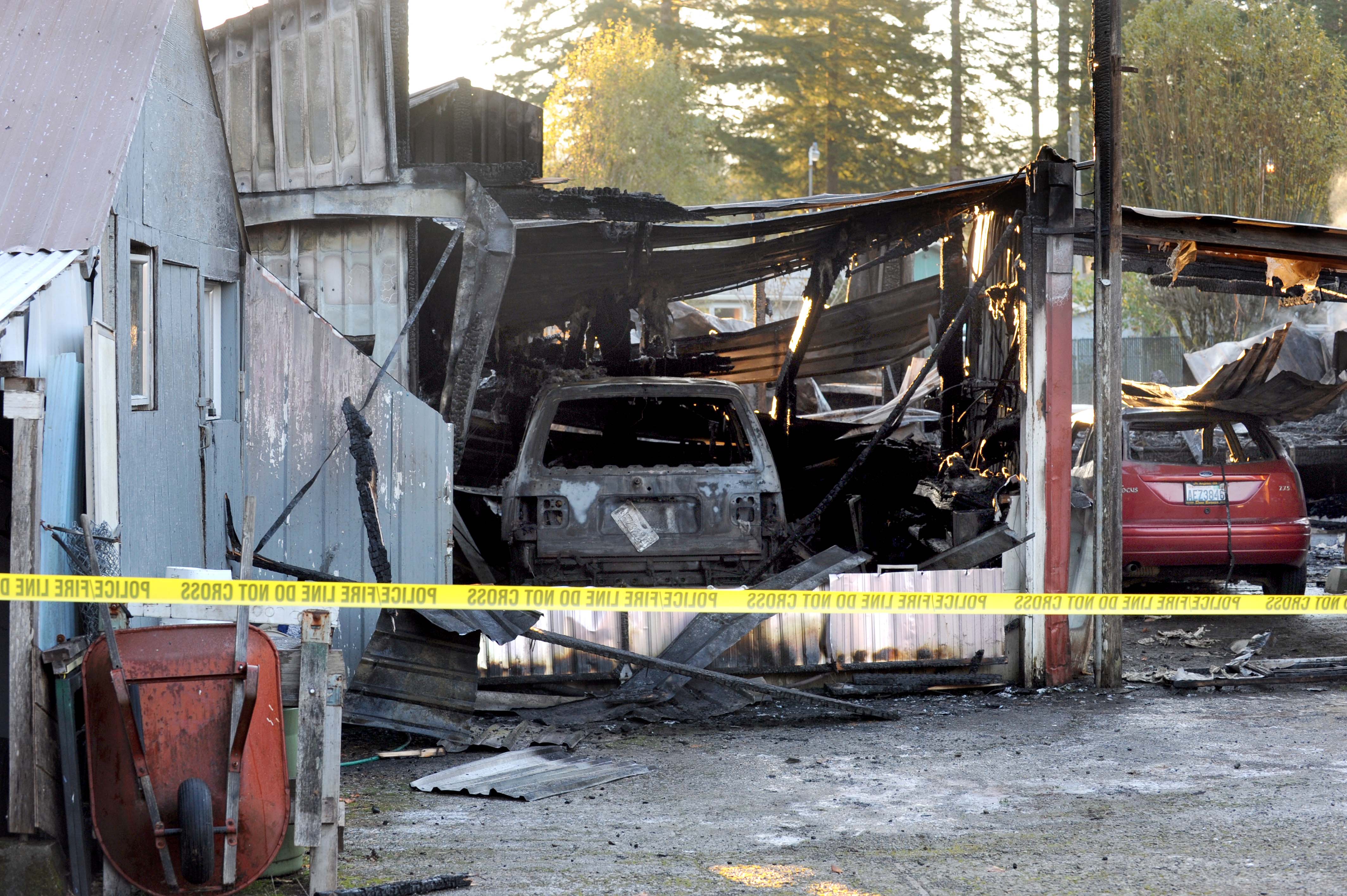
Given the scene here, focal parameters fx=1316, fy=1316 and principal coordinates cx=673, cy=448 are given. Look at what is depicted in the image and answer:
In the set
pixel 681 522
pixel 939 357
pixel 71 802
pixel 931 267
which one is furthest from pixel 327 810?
pixel 931 267

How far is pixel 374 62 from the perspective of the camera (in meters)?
9.02

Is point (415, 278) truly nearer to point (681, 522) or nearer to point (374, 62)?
point (374, 62)

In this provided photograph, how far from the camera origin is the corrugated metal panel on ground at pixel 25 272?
434 cm

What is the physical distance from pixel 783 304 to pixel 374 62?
1299 inches

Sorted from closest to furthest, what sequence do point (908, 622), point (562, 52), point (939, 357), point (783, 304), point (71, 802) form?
point (71, 802) < point (908, 622) < point (939, 357) < point (562, 52) < point (783, 304)

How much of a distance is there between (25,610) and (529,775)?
102 inches

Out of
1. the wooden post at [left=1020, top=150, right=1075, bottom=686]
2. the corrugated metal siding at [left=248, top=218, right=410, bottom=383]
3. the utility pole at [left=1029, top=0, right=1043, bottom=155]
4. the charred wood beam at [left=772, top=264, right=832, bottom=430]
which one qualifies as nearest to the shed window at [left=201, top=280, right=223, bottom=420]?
the corrugated metal siding at [left=248, top=218, right=410, bottom=383]

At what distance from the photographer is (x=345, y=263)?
912cm

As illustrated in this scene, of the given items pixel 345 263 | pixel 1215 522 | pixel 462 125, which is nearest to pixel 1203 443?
pixel 1215 522

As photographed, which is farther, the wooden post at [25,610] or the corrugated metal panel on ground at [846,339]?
the corrugated metal panel on ground at [846,339]

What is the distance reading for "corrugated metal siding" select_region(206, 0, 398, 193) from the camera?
898cm

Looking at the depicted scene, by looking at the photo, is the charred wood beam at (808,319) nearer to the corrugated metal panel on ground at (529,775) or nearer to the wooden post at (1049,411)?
the wooden post at (1049,411)

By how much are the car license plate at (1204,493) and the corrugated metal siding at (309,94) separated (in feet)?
21.5

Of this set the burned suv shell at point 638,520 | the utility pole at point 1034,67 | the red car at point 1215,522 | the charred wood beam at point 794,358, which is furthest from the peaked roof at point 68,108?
the utility pole at point 1034,67
